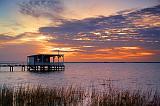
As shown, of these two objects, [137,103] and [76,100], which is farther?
[76,100]

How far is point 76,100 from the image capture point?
16.4 metres

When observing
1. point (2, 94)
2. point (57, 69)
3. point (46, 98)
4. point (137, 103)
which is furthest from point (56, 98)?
point (57, 69)

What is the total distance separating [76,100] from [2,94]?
449cm

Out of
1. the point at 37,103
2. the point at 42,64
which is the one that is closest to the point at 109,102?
the point at 37,103

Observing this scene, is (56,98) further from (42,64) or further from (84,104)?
(42,64)

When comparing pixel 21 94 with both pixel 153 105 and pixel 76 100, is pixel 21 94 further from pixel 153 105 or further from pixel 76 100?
pixel 153 105

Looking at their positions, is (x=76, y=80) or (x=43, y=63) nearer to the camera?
(x=76, y=80)

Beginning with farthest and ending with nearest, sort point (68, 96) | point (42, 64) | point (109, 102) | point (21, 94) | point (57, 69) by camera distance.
Result: 1. point (57, 69)
2. point (42, 64)
3. point (68, 96)
4. point (21, 94)
5. point (109, 102)

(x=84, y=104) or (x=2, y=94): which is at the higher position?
(x=2, y=94)

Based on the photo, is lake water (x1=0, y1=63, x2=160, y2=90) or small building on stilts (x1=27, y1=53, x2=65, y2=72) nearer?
lake water (x1=0, y1=63, x2=160, y2=90)

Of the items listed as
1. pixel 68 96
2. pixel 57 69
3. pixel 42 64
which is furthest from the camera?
pixel 57 69

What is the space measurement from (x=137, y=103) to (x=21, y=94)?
5999 millimetres

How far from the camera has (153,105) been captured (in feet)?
47.1

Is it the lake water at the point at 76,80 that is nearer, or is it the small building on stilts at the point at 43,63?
the lake water at the point at 76,80
